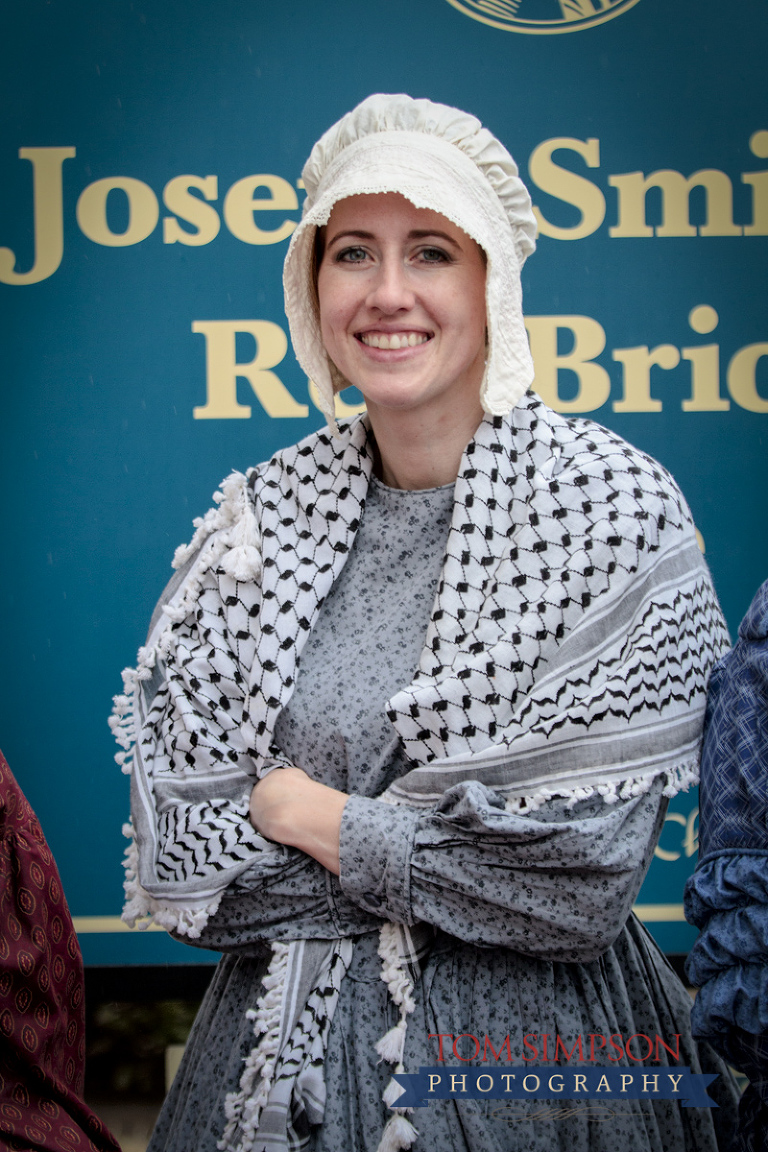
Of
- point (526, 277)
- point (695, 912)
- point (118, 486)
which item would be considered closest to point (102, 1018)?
point (118, 486)

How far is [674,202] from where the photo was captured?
2645 mm

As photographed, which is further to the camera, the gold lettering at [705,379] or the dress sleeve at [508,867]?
the gold lettering at [705,379]

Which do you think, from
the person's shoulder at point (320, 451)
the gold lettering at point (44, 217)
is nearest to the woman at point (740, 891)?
the person's shoulder at point (320, 451)

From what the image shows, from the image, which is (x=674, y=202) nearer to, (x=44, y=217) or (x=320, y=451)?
(x=320, y=451)

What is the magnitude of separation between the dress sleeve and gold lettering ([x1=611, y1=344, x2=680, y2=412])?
5.31 ft

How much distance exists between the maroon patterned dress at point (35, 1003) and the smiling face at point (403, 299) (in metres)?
0.73

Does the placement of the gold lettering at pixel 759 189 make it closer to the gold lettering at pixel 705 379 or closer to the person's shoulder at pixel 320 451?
the gold lettering at pixel 705 379

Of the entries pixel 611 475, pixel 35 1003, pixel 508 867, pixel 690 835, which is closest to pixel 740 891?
pixel 508 867

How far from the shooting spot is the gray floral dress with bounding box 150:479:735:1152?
4.12 feet

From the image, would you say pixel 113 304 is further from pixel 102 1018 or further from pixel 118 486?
pixel 102 1018

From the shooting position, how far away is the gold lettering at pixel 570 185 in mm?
2637

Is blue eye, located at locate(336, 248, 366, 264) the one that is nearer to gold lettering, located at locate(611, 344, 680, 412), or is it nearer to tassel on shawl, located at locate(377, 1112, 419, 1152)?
tassel on shawl, located at locate(377, 1112, 419, 1152)

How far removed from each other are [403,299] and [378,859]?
2.48 ft

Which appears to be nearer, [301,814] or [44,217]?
[301,814]
